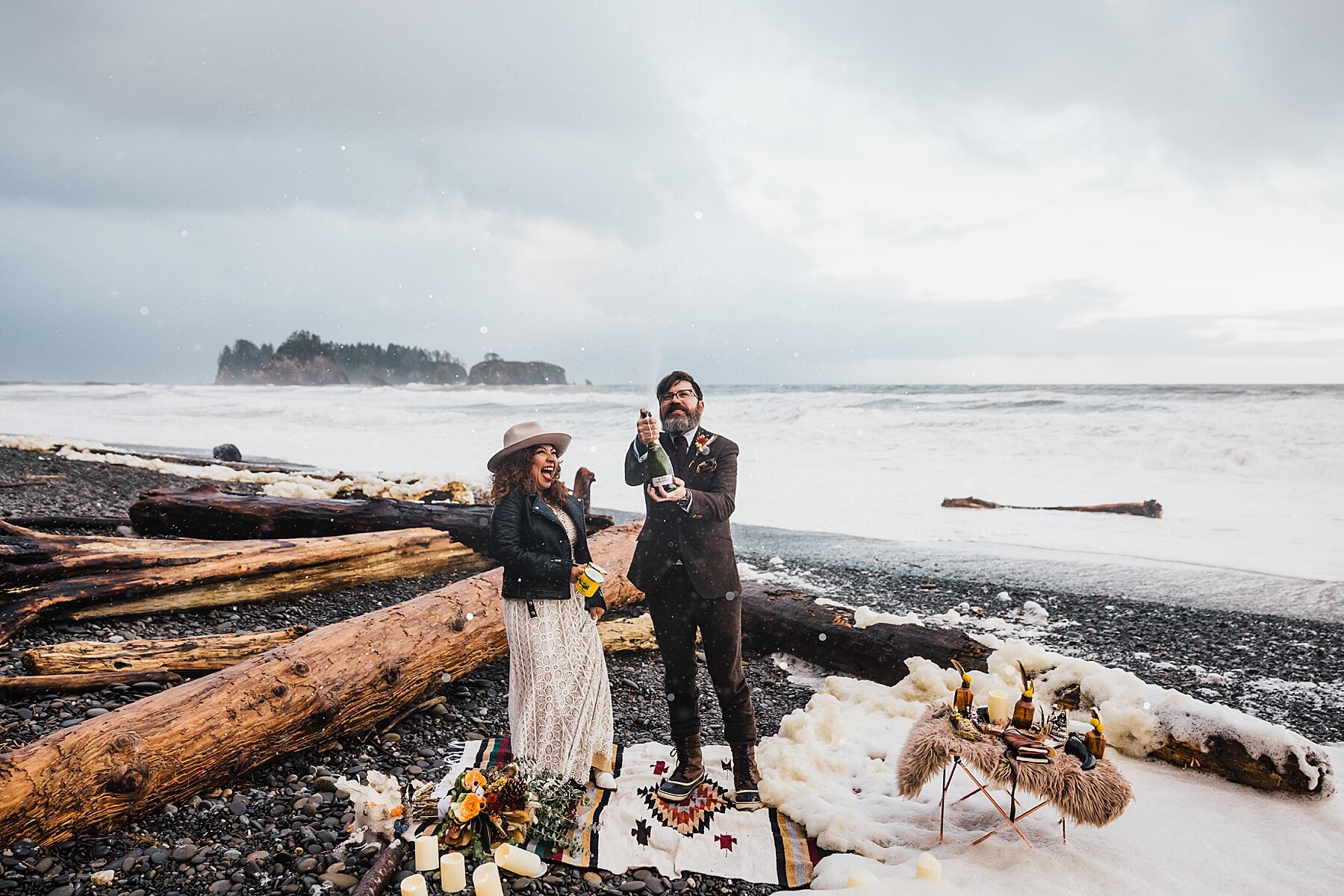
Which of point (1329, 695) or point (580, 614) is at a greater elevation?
point (580, 614)

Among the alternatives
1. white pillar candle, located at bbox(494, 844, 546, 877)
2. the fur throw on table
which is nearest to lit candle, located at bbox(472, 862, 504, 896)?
white pillar candle, located at bbox(494, 844, 546, 877)

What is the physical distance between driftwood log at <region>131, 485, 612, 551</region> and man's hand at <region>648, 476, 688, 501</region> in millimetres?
5750

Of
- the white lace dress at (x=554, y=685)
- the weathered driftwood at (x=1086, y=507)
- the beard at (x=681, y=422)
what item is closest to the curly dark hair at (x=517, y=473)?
the white lace dress at (x=554, y=685)

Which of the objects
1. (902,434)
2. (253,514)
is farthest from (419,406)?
(253,514)

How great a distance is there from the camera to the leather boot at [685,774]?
15.3 feet

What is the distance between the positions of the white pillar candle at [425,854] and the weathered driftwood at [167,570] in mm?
4410

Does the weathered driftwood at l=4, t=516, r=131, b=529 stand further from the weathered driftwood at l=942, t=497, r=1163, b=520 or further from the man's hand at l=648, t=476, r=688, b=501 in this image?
the weathered driftwood at l=942, t=497, r=1163, b=520

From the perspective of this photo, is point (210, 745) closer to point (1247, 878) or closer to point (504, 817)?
point (504, 817)

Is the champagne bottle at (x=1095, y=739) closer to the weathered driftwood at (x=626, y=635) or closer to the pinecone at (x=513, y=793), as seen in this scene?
the pinecone at (x=513, y=793)

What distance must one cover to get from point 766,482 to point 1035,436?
1533cm

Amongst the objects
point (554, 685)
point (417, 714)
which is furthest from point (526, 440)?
point (417, 714)

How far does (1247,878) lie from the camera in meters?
3.84

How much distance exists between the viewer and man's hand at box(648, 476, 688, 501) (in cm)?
423

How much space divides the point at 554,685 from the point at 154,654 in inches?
128
